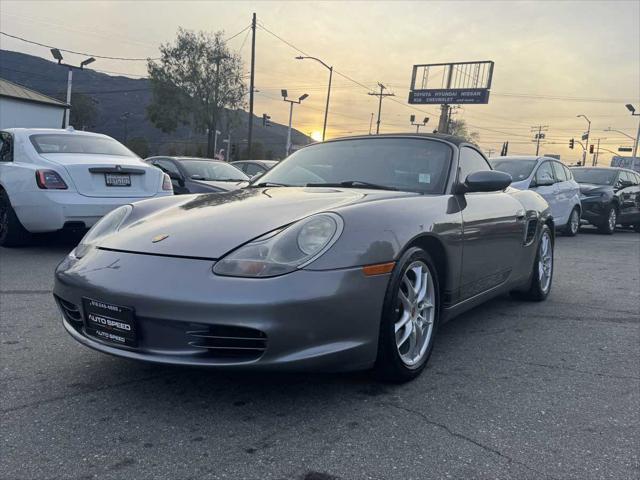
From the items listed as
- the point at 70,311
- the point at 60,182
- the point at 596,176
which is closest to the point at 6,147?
the point at 60,182

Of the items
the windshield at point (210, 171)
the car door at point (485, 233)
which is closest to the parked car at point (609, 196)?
the windshield at point (210, 171)

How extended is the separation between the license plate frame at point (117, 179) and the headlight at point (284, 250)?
451 centimetres

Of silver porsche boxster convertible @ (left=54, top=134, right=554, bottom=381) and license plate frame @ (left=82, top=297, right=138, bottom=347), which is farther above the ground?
silver porsche boxster convertible @ (left=54, top=134, right=554, bottom=381)

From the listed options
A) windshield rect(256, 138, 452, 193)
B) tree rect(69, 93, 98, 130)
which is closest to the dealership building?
windshield rect(256, 138, 452, 193)

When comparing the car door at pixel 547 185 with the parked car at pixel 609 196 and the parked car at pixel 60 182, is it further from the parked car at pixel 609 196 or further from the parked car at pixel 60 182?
the parked car at pixel 60 182

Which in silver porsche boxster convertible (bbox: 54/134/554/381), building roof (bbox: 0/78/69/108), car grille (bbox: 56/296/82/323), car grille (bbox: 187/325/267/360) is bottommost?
car grille (bbox: 56/296/82/323)

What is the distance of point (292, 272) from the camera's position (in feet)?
7.50

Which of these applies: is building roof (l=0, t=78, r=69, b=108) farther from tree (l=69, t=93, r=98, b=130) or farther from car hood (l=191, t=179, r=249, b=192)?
tree (l=69, t=93, r=98, b=130)

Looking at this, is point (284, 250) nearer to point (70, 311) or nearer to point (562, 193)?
point (70, 311)

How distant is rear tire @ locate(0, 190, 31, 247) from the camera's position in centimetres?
646

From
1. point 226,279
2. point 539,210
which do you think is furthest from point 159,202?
point 539,210

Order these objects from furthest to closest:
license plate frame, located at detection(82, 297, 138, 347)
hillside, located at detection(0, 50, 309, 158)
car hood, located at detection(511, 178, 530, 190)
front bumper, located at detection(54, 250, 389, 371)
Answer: hillside, located at detection(0, 50, 309, 158)
car hood, located at detection(511, 178, 530, 190)
license plate frame, located at detection(82, 297, 138, 347)
front bumper, located at detection(54, 250, 389, 371)

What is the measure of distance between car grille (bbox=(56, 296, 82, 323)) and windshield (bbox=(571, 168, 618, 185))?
42.6ft

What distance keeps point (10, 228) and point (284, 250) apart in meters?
5.39
